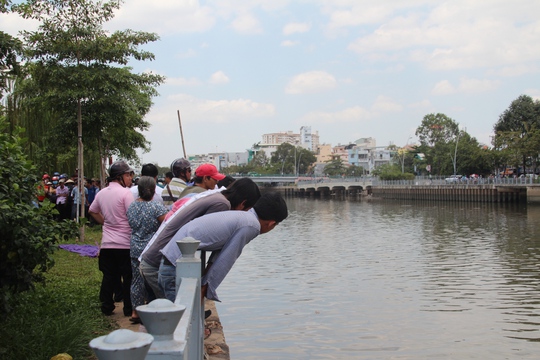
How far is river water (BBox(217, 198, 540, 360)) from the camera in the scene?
886 centimetres

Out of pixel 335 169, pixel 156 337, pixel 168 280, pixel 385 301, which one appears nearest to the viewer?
pixel 156 337

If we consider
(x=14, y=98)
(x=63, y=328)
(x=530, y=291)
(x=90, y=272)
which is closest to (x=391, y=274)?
(x=530, y=291)

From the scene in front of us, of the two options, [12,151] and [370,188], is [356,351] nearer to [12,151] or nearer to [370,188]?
[12,151]

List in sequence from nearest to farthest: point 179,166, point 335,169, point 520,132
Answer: point 179,166 < point 520,132 < point 335,169

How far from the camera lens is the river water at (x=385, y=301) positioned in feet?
29.1

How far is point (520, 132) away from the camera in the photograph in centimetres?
5866

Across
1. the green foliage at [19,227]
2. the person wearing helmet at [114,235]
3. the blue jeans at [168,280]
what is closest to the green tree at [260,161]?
the person wearing helmet at [114,235]

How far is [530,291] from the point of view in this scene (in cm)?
1260

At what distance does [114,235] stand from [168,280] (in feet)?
8.08

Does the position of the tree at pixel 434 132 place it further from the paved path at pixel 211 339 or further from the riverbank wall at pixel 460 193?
the paved path at pixel 211 339

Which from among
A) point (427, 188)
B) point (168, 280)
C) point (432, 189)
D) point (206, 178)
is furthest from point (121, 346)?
point (427, 188)

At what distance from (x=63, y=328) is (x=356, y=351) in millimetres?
4830

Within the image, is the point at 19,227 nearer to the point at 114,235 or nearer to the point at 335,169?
the point at 114,235

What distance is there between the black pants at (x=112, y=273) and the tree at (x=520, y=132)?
51.1m
